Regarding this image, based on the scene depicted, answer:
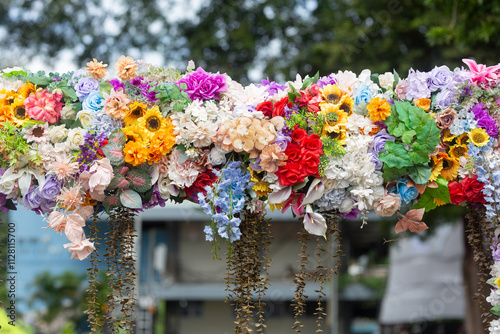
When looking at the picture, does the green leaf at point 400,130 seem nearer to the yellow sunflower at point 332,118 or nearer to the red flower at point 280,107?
the yellow sunflower at point 332,118

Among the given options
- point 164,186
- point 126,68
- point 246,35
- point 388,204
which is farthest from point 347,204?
point 246,35

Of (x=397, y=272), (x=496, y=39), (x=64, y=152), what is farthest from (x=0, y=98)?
(x=397, y=272)

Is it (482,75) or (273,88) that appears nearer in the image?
(482,75)

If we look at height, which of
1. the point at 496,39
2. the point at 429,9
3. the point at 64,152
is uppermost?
the point at 429,9

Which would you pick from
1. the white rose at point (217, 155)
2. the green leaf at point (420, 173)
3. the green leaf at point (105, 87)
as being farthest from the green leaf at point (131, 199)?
the green leaf at point (420, 173)

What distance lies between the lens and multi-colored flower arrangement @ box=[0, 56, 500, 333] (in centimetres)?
215

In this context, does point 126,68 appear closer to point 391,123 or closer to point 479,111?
point 391,123

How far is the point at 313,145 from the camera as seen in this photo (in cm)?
216

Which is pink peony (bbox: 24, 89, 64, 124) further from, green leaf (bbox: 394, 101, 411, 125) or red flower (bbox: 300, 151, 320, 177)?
green leaf (bbox: 394, 101, 411, 125)

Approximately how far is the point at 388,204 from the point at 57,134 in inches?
58.0

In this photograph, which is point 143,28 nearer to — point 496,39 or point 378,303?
point 496,39

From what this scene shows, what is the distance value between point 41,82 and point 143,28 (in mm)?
4769

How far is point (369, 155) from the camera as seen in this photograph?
7.06 ft

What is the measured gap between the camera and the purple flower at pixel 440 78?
88.3 inches
